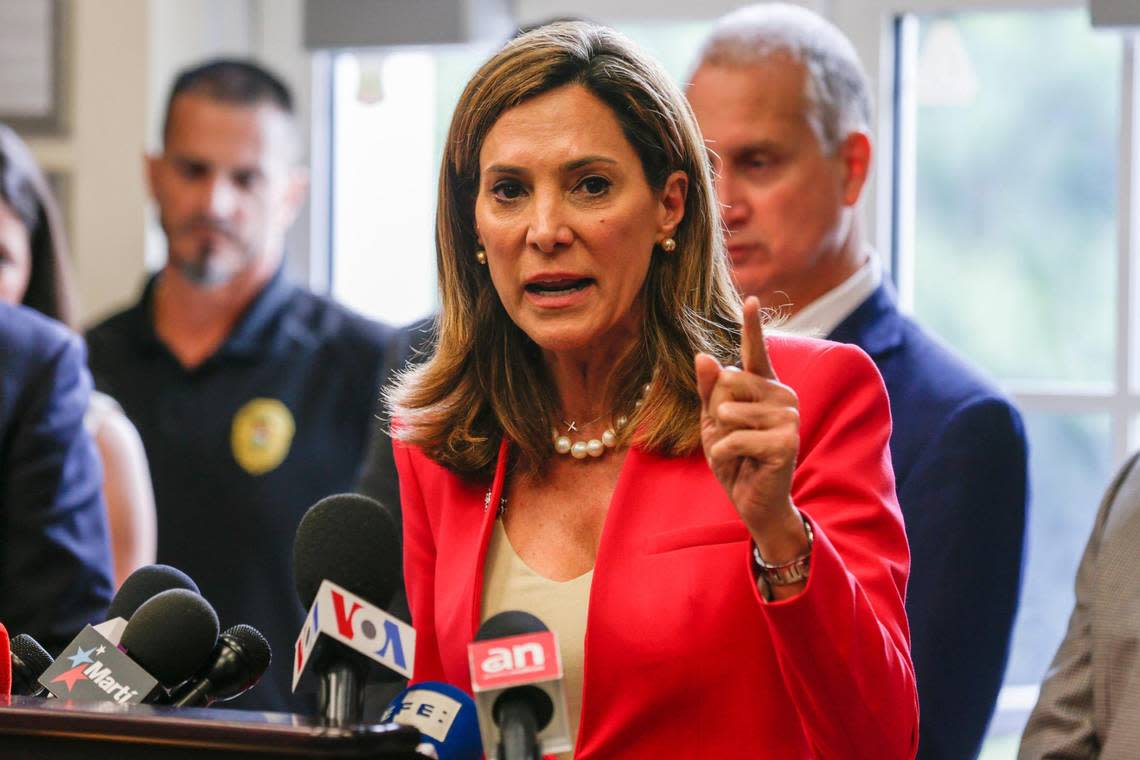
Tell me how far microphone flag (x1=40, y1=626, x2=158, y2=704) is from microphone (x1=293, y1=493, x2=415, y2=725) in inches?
6.6

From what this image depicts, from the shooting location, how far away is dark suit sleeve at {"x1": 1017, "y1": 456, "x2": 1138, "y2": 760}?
215 cm

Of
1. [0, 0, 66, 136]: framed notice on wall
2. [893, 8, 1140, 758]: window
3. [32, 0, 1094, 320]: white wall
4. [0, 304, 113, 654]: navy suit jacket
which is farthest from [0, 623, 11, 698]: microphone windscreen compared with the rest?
[0, 0, 66, 136]: framed notice on wall

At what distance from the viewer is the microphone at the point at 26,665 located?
1.57m

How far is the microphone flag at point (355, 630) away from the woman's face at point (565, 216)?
54 centimetres

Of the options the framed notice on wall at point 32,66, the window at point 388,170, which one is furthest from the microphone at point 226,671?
the framed notice on wall at point 32,66

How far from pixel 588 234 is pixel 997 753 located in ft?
6.34

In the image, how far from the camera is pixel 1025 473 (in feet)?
7.23

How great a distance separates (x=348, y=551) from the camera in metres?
1.32

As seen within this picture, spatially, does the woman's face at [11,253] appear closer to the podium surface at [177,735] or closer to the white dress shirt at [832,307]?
the white dress shirt at [832,307]

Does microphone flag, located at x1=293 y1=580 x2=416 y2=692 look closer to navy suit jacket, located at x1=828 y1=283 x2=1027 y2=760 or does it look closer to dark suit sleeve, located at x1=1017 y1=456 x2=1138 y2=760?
navy suit jacket, located at x1=828 y1=283 x2=1027 y2=760

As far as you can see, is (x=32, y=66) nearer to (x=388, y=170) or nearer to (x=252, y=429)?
(x=388, y=170)

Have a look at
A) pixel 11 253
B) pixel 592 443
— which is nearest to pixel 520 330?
pixel 592 443

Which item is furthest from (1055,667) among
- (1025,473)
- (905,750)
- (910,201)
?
(910,201)

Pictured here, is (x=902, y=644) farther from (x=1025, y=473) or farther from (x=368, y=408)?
(x=368, y=408)
